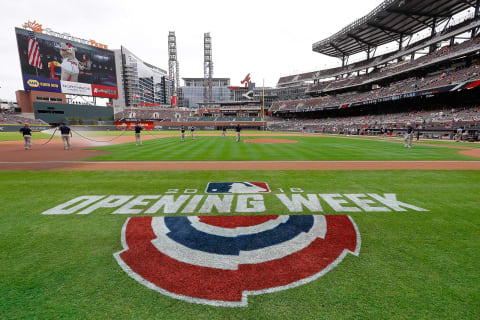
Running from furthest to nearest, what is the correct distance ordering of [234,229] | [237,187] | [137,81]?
[137,81], [237,187], [234,229]

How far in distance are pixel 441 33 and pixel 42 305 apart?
5910 centimetres

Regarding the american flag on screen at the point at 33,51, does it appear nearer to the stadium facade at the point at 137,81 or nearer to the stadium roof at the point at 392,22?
the stadium facade at the point at 137,81

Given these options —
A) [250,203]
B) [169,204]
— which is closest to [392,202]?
[250,203]

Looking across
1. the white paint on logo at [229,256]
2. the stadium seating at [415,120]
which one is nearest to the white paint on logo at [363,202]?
the white paint on logo at [229,256]

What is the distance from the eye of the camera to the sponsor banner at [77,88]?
186 feet

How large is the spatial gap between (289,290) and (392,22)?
5766 cm

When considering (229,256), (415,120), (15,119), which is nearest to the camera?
(229,256)

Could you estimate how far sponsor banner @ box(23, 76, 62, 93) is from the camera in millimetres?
51250

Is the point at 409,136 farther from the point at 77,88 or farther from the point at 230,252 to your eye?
the point at 77,88

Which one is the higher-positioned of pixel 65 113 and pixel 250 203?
pixel 65 113

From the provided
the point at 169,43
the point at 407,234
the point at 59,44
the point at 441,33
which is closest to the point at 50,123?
the point at 59,44

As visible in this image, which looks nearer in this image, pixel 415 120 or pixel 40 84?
pixel 415 120

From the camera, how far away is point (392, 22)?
4228 centimetres

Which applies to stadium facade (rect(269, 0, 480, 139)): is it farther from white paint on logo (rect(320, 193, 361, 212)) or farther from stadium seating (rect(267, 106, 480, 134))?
white paint on logo (rect(320, 193, 361, 212))
